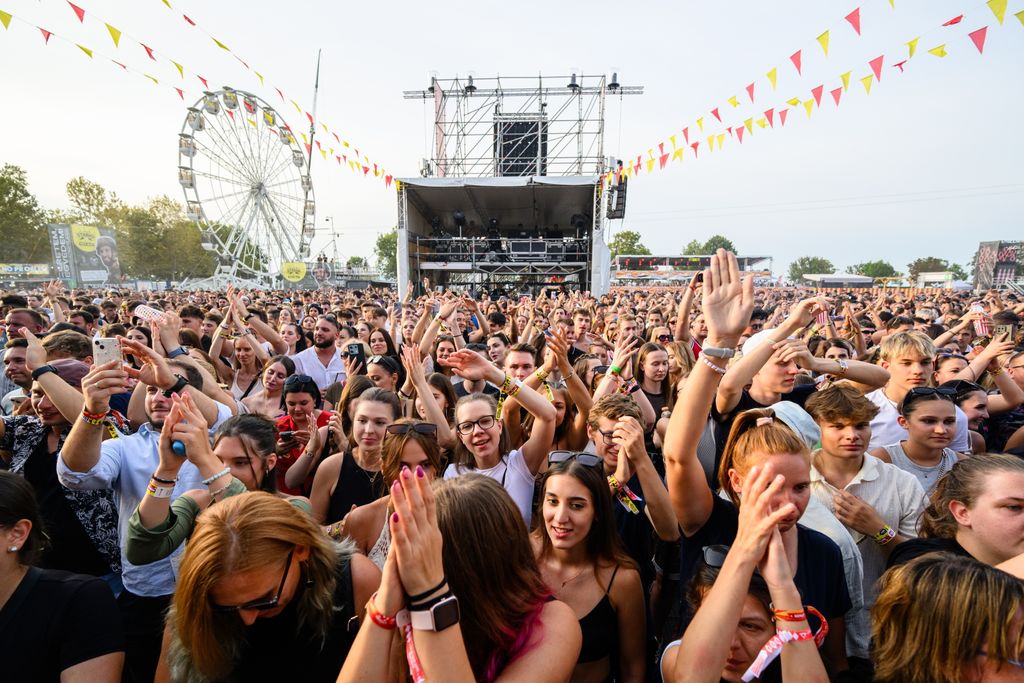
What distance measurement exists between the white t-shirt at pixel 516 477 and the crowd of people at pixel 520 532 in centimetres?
1

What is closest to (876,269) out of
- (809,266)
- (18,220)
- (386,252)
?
(809,266)

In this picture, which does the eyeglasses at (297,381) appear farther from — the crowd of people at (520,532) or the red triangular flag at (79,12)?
the red triangular flag at (79,12)

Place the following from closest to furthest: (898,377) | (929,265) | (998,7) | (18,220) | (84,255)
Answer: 1. (898,377)
2. (998,7)
3. (84,255)
4. (18,220)
5. (929,265)

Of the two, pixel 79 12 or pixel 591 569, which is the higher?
pixel 79 12

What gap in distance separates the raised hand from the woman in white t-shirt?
1.13 m

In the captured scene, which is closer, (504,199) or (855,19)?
(855,19)

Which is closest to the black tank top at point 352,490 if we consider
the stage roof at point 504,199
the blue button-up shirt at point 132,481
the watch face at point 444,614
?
the blue button-up shirt at point 132,481

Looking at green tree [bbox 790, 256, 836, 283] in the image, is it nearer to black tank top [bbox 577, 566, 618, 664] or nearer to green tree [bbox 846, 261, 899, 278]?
green tree [bbox 846, 261, 899, 278]

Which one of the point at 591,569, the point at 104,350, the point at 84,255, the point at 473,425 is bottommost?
the point at 591,569

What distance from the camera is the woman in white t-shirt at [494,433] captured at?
109 inches

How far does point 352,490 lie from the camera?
286cm

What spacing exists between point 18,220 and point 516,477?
5790 cm

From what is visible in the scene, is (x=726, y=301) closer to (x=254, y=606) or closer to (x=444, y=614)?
(x=444, y=614)

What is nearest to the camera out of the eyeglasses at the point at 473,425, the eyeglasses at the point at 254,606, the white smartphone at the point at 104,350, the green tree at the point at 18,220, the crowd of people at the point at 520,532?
the crowd of people at the point at 520,532
